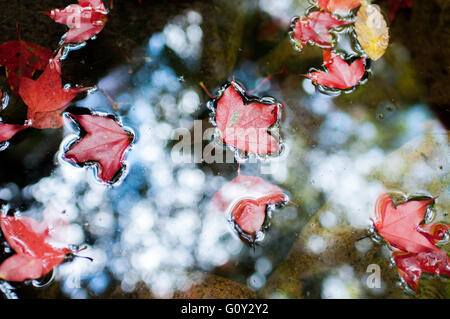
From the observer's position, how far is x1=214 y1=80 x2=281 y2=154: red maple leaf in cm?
133

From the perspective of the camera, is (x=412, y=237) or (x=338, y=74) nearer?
(x=412, y=237)

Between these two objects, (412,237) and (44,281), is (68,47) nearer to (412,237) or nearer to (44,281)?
(44,281)

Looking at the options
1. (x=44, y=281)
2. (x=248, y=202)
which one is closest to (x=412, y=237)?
(x=248, y=202)

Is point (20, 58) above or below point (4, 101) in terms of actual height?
above

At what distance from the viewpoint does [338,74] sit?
1462mm

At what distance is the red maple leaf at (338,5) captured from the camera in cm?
147

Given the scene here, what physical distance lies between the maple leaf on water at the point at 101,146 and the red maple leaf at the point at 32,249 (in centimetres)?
31

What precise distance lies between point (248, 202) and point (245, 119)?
38 cm

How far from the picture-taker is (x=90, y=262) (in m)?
1.29

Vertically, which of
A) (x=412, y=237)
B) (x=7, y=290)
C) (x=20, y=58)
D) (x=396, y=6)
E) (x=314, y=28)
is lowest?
(x=7, y=290)

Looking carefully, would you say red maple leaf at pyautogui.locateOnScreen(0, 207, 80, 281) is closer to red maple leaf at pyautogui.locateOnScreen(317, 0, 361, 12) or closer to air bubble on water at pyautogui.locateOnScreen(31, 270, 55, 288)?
air bubble on water at pyautogui.locateOnScreen(31, 270, 55, 288)
